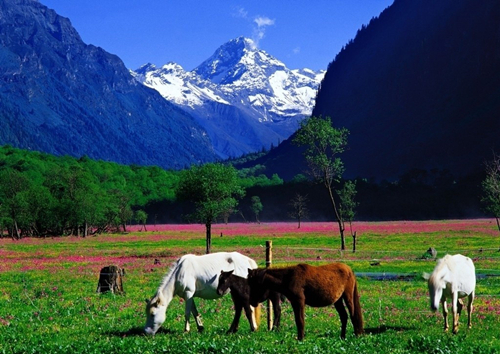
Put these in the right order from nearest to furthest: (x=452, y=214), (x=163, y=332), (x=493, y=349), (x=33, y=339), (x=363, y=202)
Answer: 1. (x=493, y=349)
2. (x=33, y=339)
3. (x=163, y=332)
4. (x=452, y=214)
5. (x=363, y=202)

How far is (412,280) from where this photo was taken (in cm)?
3453

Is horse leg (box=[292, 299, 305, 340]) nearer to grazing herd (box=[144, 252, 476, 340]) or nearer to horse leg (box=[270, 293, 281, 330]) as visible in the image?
grazing herd (box=[144, 252, 476, 340])

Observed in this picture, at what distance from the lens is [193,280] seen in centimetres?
1816

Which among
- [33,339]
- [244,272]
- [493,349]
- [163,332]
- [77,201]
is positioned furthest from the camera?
[77,201]

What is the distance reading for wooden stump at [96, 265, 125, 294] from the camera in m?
28.1

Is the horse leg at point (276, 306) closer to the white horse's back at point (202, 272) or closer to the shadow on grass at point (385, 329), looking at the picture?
the white horse's back at point (202, 272)

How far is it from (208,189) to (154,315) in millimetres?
43460

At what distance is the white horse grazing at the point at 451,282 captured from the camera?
17.4 meters

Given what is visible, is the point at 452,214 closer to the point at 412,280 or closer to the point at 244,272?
the point at 412,280

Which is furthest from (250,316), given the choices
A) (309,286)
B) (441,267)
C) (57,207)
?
(57,207)

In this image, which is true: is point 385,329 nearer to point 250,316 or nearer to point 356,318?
point 356,318

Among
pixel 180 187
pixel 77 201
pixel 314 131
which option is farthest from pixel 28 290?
pixel 77 201

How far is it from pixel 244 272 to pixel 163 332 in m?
3.21

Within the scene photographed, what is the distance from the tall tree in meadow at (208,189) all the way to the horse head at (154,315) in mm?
42179
